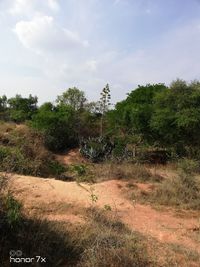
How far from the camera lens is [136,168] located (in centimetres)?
1320

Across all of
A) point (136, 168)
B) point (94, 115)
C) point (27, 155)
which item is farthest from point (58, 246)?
point (94, 115)

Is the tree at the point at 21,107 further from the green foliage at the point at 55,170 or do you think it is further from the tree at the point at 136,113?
the green foliage at the point at 55,170

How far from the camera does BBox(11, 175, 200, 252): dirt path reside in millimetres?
7773

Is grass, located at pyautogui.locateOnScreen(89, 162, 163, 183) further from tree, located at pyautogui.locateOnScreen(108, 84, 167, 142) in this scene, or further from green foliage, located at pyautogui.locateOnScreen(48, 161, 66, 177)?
tree, located at pyautogui.locateOnScreen(108, 84, 167, 142)

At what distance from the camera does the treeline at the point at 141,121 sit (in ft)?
59.8

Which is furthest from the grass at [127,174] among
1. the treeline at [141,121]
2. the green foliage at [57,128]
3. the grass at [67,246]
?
the green foliage at [57,128]

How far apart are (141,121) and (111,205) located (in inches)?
407

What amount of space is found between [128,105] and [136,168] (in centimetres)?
883

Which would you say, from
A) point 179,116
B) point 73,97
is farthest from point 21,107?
point 179,116

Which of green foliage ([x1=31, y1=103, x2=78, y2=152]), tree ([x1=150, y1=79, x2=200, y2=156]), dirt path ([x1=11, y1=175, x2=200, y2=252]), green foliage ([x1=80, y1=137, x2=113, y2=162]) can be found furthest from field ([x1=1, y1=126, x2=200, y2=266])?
green foliage ([x1=31, y1=103, x2=78, y2=152])

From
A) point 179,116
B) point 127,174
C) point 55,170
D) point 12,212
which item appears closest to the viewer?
point 12,212

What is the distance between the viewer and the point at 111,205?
9539 millimetres

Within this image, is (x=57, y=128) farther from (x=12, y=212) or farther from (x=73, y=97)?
(x=12, y=212)

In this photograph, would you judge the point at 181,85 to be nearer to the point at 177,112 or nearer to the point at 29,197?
the point at 177,112
